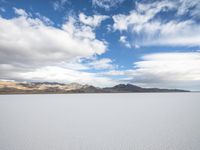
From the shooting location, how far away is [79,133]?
17.6 meters

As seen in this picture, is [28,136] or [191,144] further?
[28,136]

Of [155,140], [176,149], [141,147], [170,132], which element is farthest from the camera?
[170,132]

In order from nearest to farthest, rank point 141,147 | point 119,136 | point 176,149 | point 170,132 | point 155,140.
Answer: point 176,149 → point 141,147 → point 155,140 → point 119,136 → point 170,132

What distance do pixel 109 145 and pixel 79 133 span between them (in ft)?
14.9

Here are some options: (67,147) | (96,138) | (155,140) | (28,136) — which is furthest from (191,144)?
(28,136)

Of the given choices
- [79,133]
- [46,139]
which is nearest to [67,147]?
[46,139]

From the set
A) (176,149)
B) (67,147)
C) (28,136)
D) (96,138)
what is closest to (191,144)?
(176,149)

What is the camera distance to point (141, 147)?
1343 cm

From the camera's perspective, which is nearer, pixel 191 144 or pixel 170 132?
Result: pixel 191 144

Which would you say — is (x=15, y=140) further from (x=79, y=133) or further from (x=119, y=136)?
(x=119, y=136)

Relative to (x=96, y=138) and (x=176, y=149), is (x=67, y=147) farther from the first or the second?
(x=176, y=149)

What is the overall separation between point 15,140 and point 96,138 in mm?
6441

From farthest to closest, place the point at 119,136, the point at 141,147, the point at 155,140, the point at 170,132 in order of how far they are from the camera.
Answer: the point at 170,132
the point at 119,136
the point at 155,140
the point at 141,147

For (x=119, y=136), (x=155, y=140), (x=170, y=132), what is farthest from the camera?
(x=170, y=132)
